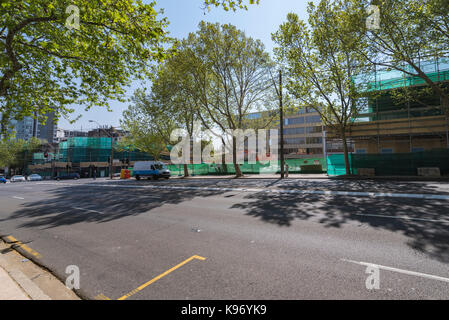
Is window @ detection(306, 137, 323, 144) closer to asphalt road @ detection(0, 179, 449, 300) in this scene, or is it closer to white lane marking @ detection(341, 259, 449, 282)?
asphalt road @ detection(0, 179, 449, 300)

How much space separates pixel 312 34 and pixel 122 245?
22.6 meters

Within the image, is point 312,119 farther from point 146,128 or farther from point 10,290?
point 10,290

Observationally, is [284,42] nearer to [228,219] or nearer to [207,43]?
[207,43]

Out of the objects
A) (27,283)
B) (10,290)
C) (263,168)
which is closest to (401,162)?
(263,168)

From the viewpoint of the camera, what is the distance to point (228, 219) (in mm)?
6500

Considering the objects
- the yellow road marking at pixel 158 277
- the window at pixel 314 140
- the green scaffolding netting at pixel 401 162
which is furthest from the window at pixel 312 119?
the yellow road marking at pixel 158 277

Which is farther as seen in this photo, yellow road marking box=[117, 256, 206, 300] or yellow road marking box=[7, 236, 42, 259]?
yellow road marking box=[7, 236, 42, 259]

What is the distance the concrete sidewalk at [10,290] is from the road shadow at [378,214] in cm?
520

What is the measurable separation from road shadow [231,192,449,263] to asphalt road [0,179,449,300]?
3cm

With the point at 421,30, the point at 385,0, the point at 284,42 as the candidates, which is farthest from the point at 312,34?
the point at 421,30

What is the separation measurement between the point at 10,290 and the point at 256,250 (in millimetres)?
3875

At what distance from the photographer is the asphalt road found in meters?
2.82

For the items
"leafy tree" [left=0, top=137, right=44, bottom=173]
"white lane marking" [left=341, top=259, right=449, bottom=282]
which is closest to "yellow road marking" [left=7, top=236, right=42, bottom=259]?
"white lane marking" [left=341, top=259, right=449, bottom=282]

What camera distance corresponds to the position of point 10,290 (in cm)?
294
